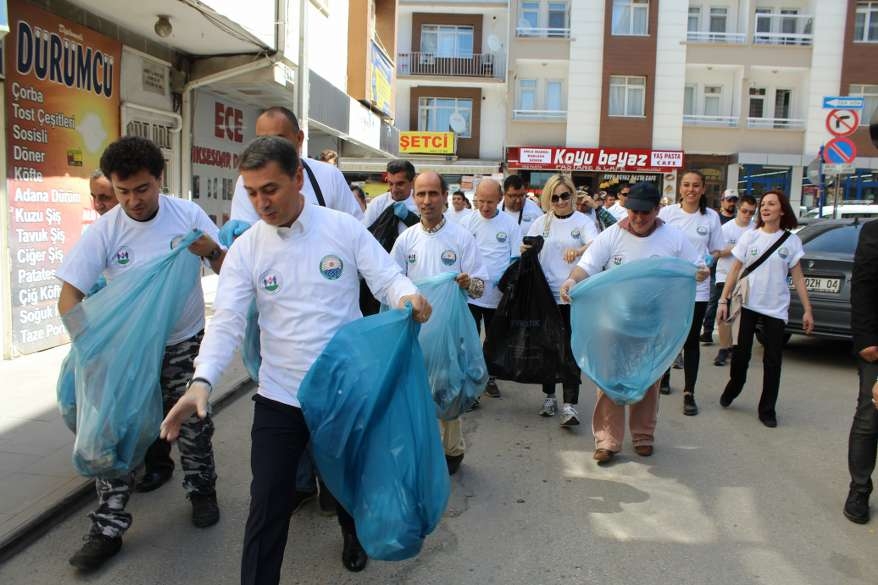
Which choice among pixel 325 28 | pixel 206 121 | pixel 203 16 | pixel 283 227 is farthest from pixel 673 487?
pixel 325 28

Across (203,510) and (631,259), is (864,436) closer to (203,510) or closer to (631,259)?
(631,259)

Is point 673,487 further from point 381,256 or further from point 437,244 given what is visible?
point 381,256

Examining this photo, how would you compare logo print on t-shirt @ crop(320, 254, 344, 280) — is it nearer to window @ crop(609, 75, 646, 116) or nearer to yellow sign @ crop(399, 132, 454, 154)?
window @ crop(609, 75, 646, 116)

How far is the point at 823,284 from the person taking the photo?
27.1 feet

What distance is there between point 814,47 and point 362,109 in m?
20.4

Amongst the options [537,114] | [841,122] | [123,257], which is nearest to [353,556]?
[123,257]

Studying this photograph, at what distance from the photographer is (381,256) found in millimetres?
2990

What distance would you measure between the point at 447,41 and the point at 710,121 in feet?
39.7

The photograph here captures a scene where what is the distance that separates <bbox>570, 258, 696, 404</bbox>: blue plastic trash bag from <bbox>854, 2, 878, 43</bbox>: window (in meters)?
29.5

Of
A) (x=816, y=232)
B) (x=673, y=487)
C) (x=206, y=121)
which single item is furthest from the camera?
(x=206, y=121)

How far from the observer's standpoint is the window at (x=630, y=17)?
2881cm

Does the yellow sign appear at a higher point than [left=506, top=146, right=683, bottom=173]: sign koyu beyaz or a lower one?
higher

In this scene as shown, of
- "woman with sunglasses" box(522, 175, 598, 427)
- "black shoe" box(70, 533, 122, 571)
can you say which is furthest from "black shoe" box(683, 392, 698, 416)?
"black shoe" box(70, 533, 122, 571)

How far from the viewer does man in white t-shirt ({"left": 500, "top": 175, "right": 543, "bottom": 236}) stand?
24.0 feet
